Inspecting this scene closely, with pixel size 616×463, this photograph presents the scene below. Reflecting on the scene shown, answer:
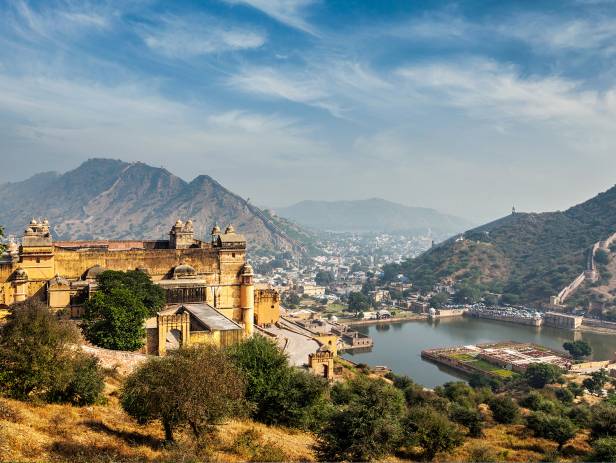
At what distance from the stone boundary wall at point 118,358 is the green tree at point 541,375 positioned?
1142 inches

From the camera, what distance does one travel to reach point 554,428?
14305 millimetres

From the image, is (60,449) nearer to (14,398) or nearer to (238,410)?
(14,398)

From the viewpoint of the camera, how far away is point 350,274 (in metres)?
128

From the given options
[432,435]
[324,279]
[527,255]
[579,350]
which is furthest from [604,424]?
[324,279]

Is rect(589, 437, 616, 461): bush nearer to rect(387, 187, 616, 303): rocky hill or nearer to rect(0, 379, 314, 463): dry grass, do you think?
rect(0, 379, 314, 463): dry grass

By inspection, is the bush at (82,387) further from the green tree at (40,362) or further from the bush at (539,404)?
the bush at (539,404)

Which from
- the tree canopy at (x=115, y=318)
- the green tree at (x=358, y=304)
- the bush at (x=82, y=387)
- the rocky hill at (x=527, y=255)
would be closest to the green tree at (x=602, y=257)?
the rocky hill at (x=527, y=255)

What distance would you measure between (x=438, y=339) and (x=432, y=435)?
4762cm

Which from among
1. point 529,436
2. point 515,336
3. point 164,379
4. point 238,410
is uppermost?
point 164,379

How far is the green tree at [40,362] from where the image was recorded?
9.09 meters

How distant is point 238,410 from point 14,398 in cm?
407

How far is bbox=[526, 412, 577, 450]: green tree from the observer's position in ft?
46.3

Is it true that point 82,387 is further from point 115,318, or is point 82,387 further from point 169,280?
point 169,280

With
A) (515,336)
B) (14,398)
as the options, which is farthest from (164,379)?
(515,336)
